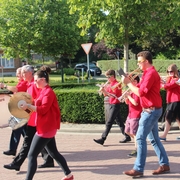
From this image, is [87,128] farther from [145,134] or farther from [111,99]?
[145,134]

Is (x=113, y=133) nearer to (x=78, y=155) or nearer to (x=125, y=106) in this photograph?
(x=125, y=106)

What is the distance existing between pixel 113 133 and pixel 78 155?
232cm

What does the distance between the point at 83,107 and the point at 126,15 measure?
482 cm

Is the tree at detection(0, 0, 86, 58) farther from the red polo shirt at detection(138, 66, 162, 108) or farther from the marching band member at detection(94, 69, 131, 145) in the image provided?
the red polo shirt at detection(138, 66, 162, 108)

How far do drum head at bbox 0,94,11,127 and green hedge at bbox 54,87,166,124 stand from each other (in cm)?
463

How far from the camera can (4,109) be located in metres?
6.06

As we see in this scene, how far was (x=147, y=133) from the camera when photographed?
556 cm

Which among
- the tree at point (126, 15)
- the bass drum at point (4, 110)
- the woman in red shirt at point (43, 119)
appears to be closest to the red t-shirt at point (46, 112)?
the woman in red shirt at point (43, 119)

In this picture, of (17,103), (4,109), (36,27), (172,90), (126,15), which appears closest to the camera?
(17,103)

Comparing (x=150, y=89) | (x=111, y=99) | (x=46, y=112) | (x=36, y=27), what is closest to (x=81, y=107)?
(x=111, y=99)

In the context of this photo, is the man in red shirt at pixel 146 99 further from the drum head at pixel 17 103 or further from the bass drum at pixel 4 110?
the bass drum at pixel 4 110

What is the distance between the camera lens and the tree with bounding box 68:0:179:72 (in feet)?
44.3

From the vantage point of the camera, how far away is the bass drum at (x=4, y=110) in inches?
235

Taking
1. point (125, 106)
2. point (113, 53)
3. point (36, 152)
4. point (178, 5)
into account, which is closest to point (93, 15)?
point (178, 5)
